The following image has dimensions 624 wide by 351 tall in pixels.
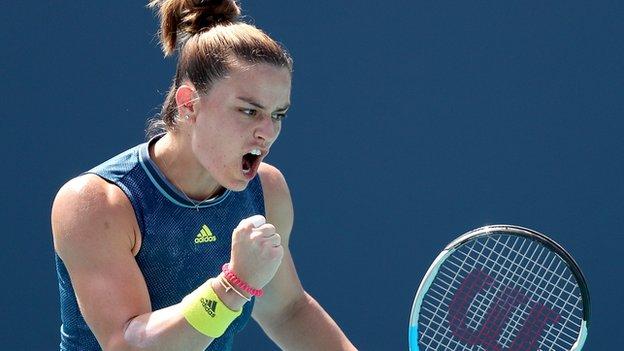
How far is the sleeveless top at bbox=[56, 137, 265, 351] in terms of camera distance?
8.39ft

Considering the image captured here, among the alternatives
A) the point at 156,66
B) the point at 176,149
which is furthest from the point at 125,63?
the point at 176,149

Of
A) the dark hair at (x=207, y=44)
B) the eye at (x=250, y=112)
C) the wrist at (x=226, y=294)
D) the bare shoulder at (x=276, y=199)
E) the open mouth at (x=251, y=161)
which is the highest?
the dark hair at (x=207, y=44)

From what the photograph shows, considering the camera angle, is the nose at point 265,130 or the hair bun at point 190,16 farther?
the hair bun at point 190,16

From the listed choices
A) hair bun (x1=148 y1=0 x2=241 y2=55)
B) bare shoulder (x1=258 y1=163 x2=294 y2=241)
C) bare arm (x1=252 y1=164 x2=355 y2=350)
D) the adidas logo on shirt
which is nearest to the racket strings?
bare arm (x1=252 y1=164 x2=355 y2=350)

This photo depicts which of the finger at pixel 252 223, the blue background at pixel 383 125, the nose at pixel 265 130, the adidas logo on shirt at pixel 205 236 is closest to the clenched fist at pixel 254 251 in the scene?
the finger at pixel 252 223

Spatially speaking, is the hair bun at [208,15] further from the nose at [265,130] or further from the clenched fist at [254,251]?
the clenched fist at [254,251]

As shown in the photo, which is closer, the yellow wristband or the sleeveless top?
the yellow wristband

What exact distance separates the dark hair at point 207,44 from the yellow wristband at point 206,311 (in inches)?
19.3

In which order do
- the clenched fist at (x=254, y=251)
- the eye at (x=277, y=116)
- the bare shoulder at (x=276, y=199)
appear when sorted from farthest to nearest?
the bare shoulder at (x=276, y=199), the eye at (x=277, y=116), the clenched fist at (x=254, y=251)

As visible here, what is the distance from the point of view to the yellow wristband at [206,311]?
7.47 ft

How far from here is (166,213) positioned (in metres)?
2.60

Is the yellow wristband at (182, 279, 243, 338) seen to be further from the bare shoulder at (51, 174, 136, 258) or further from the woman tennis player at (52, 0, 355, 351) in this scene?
the bare shoulder at (51, 174, 136, 258)

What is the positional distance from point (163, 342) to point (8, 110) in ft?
9.51

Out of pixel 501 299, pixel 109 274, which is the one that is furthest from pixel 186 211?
pixel 501 299
